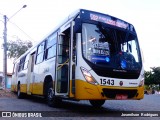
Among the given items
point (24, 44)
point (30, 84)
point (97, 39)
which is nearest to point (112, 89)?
point (97, 39)

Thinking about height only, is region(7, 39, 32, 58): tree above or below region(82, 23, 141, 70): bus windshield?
above

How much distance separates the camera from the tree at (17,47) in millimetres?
41594

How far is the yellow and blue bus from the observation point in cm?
756

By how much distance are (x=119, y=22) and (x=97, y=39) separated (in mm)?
1249

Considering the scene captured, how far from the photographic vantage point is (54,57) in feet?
31.2

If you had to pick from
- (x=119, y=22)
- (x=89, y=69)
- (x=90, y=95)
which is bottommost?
(x=90, y=95)

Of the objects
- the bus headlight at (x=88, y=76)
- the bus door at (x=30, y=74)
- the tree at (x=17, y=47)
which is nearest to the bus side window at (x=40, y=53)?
the bus door at (x=30, y=74)

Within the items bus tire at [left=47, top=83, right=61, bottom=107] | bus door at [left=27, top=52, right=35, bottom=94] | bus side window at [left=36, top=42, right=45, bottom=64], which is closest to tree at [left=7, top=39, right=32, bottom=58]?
bus door at [left=27, top=52, right=35, bottom=94]

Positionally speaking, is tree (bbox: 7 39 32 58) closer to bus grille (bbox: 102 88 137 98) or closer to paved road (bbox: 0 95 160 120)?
paved road (bbox: 0 95 160 120)

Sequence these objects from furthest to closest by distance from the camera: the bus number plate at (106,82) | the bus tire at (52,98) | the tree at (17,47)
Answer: the tree at (17,47), the bus tire at (52,98), the bus number plate at (106,82)

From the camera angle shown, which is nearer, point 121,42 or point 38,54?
point 121,42

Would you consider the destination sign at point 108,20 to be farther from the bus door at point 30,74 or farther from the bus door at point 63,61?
the bus door at point 30,74

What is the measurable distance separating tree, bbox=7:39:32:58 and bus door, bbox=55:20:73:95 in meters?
33.4

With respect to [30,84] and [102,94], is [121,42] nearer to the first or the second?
[102,94]
